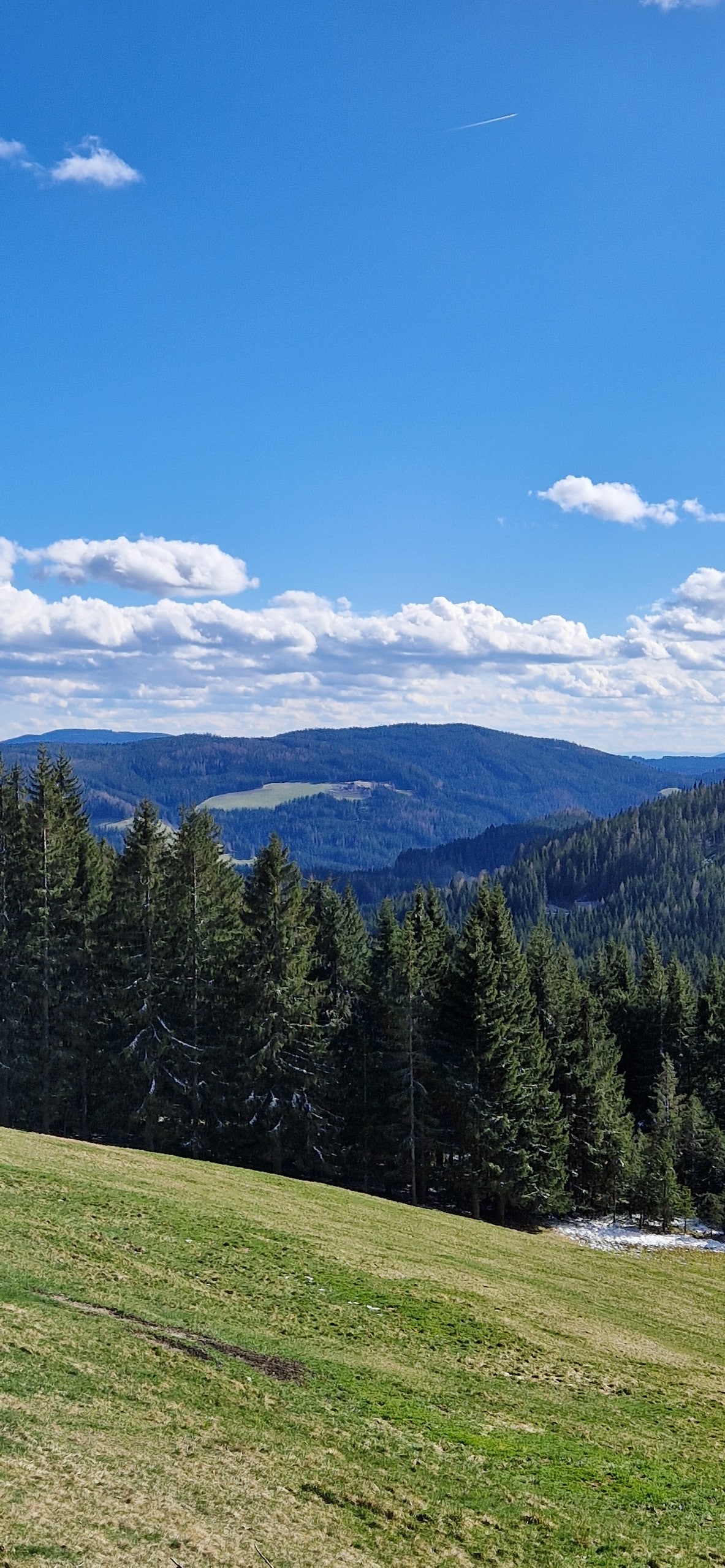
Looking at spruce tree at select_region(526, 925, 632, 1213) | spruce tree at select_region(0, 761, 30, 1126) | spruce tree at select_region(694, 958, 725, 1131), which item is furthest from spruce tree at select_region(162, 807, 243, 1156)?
spruce tree at select_region(694, 958, 725, 1131)

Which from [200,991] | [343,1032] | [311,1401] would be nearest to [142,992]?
[200,991]

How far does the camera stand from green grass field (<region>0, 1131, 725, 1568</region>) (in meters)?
12.5

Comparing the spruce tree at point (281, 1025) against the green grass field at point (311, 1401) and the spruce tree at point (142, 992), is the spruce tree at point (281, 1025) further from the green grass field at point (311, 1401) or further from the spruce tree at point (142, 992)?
the green grass field at point (311, 1401)

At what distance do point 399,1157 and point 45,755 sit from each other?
32032 millimetres

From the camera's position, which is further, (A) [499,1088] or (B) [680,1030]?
(B) [680,1030]

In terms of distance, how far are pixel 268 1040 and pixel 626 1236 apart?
23901 mm

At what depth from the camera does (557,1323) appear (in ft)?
86.2

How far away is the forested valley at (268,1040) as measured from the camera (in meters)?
49.1

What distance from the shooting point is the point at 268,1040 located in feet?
161

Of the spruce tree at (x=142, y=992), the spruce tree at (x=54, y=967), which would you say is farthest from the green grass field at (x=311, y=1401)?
the spruce tree at (x=54, y=967)

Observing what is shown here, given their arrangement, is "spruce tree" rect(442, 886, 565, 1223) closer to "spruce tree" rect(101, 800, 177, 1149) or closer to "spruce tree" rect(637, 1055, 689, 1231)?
"spruce tree" rect(637, 1055, 689, 1231)

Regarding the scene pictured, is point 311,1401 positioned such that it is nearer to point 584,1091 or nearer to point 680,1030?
point 584,1091

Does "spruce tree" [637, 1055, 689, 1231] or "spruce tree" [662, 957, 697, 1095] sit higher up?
"spruce tree" [662, 957, 697, 1095]

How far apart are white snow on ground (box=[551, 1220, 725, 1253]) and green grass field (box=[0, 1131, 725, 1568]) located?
19901mm
